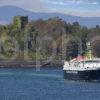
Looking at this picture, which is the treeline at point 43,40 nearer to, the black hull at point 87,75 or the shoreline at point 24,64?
the shoreline at point 24,64

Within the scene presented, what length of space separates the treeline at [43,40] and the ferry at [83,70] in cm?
7020

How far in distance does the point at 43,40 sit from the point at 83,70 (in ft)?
309

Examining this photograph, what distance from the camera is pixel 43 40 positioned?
186 metres

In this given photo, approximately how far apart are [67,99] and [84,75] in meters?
31.6

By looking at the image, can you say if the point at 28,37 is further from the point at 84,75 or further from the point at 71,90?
the point at 71,90

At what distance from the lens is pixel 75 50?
16988 centimetres

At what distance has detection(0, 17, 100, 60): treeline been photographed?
176500mm

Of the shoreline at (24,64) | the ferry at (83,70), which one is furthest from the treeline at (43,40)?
the ferry at (83,70)

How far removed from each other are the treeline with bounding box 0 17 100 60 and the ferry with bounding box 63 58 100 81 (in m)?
70.2

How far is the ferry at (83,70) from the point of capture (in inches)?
3632

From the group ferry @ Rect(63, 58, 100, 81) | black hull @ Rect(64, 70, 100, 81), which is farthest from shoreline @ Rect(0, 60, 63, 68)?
black hull @ Rect(64, 70, 100, 81)

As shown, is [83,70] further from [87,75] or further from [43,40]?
[43,40]

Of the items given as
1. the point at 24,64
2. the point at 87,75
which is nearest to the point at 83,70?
the point at 87,75

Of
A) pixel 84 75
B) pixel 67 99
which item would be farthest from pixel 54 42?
pixel 67 99
